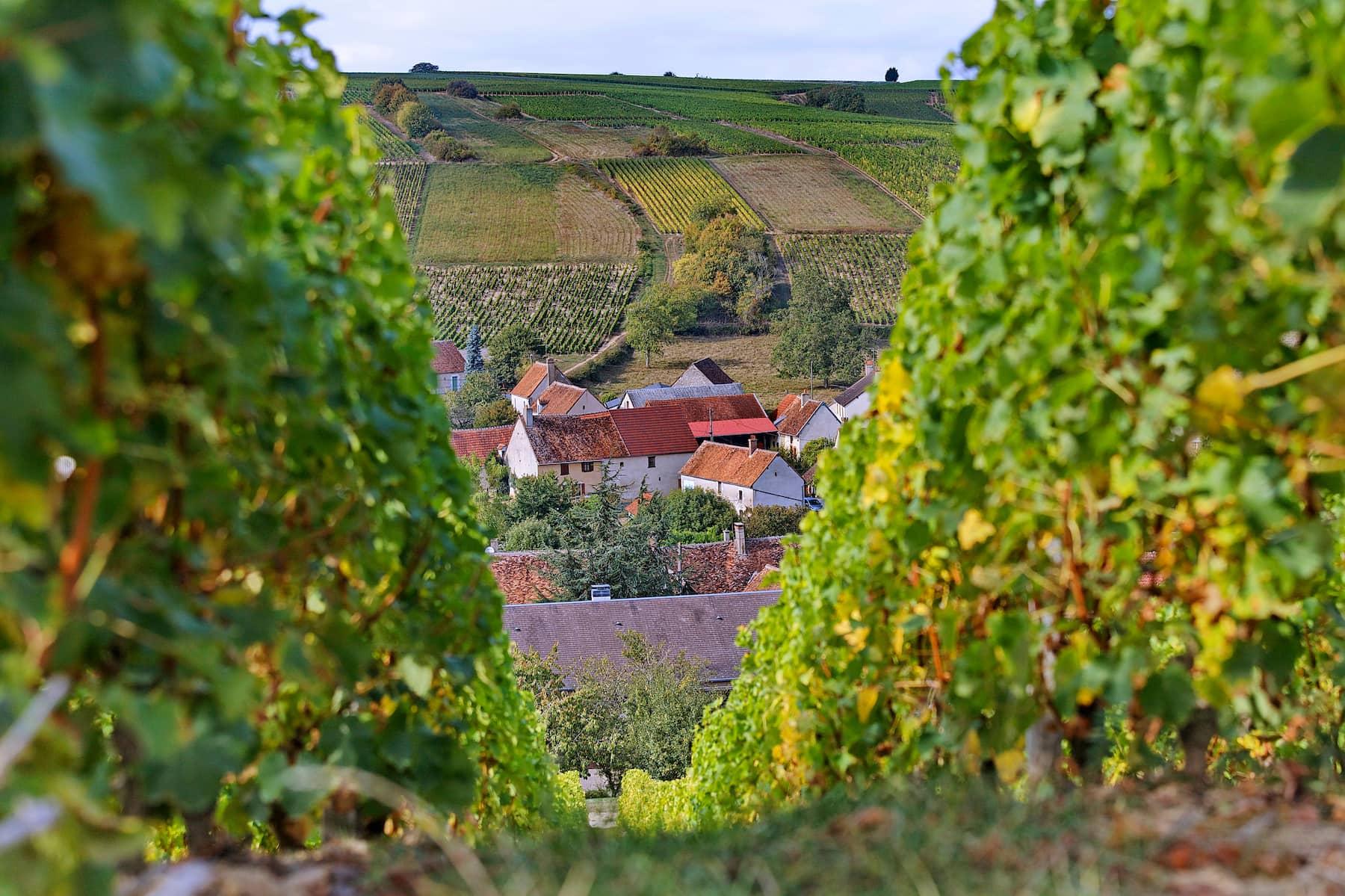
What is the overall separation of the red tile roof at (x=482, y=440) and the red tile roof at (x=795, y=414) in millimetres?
13809

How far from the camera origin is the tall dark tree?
69.5 metres

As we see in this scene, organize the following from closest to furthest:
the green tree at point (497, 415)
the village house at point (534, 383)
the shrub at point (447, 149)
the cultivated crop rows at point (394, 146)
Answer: the village house at point (534, 383), the green tree at point (497, 415), the cultivated crop rows at point (394, 146), the shrub at point (447, 149)

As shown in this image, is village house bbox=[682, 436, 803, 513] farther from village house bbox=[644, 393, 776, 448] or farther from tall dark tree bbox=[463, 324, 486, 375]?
tall dark tree bbox=[463, 324, 486, 375]

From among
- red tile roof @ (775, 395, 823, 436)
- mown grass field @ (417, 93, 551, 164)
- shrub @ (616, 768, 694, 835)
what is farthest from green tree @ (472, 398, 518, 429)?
shrub @ (616, 768, 694, 835)

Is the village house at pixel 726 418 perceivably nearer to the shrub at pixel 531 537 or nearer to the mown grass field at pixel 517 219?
the shrub at pixel 531 537

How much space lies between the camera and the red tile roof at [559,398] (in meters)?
58.2

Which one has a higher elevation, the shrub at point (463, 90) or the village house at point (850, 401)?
the shrub at point (463, 90)

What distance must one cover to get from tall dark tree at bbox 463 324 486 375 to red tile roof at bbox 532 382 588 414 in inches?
379

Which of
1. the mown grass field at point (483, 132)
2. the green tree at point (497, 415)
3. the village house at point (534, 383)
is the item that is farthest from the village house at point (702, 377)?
the mown grass field at point (483, 132)

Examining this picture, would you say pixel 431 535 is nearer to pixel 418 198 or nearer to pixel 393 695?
pixel 393 695

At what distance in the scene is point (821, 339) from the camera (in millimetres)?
66750

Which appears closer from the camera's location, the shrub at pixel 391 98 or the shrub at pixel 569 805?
the shrub at pixel 569 805

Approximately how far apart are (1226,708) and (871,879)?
3.98 feet

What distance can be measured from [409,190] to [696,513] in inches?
1803
